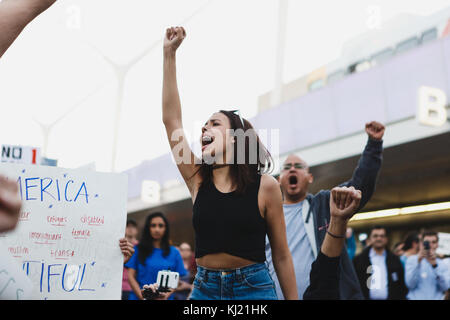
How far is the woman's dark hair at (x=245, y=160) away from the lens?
2045 millimetres

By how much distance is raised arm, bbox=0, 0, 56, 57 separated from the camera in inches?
39.8

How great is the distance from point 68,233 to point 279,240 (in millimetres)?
858

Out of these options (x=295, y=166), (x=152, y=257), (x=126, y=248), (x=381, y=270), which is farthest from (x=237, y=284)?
(x=381, y=270)

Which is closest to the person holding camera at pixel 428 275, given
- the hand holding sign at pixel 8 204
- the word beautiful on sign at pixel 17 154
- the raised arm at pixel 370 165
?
the raised arm at pixel 370 165

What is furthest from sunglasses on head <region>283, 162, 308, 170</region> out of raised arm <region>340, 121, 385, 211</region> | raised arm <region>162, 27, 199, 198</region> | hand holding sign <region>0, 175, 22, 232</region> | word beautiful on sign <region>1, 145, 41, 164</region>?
hand holding sign <region>0, 175, 22, 232</region>

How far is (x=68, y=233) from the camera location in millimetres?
2129

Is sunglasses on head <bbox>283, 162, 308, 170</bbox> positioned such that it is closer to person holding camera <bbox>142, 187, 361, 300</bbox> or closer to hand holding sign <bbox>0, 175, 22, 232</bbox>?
person holding camera <bbox>142, 187, 361, 300</bbox>

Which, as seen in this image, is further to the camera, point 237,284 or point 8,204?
point 237,284

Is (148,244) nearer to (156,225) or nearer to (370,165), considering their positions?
(156,225)

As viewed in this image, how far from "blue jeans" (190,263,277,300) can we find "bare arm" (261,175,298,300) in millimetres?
80

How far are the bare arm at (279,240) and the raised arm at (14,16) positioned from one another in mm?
1141

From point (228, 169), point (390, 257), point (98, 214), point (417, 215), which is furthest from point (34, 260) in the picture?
point (417, 215)

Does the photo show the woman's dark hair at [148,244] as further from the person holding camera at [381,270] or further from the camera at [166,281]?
the camera at [166,281]
